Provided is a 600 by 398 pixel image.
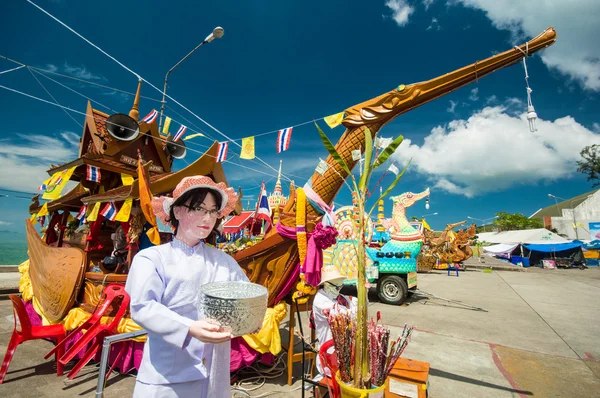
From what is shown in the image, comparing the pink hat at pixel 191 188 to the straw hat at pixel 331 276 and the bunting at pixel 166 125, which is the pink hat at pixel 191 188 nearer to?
the straw hat at pixel 331 276

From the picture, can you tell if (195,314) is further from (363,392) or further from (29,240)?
(29,240)

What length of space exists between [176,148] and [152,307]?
201 inches

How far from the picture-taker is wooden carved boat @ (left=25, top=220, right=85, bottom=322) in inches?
148

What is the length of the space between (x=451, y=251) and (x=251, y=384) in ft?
52.5

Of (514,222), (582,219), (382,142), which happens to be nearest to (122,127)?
(382,142)

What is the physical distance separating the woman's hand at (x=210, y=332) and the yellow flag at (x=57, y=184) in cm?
483

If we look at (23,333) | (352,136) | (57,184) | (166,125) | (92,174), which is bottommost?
(23,333)

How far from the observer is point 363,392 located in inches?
57.2

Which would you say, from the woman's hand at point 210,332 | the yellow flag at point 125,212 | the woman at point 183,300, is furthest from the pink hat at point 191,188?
the yellow flag at point 125,212

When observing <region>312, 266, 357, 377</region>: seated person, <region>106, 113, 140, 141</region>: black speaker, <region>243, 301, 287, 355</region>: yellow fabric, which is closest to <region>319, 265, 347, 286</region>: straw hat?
<region>312, 266, 357, 377</region>: seated person

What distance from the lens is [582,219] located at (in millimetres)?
26766

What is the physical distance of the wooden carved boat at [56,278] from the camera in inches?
→ 148

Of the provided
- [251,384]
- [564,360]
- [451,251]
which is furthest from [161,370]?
[451,251]

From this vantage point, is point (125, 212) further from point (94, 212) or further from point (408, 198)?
point (408, 198)
